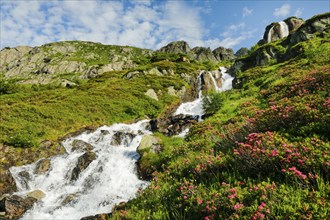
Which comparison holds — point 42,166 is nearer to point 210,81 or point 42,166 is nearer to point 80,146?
point 80,146

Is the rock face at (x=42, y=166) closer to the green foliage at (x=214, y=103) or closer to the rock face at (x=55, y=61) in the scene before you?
the green foliage at (x=214, y=103)

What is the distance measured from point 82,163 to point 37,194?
4.34m

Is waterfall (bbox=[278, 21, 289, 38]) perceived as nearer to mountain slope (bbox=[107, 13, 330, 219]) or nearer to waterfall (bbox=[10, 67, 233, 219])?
waterfall (bbox=[10, 67, 233, 219])

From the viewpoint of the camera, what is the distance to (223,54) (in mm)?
160875

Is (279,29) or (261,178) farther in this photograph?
(279,29)

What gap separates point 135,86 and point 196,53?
380 feet

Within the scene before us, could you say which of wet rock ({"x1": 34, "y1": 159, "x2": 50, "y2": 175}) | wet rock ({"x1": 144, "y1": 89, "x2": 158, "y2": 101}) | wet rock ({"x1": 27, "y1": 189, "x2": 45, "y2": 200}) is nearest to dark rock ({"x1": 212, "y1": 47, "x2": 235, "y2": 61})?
wet rock ({"x1": 144, "y1": 89, "x2": 158, "y2": 101})

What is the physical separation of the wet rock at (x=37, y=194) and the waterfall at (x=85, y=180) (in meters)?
0.27

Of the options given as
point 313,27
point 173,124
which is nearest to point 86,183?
point 173,124

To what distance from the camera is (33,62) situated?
583 feet

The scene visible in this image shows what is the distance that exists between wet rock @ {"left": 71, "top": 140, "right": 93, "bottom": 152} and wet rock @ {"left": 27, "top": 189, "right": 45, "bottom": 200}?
7.17 metres

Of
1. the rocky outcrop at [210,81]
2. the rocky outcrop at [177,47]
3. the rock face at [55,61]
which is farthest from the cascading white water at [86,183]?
the rocky outcrop at [177,47]

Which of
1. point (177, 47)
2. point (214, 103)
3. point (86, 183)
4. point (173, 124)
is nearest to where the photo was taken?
point (86, 183)

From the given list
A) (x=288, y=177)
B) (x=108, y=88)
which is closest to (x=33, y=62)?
(x=108, y=88)
